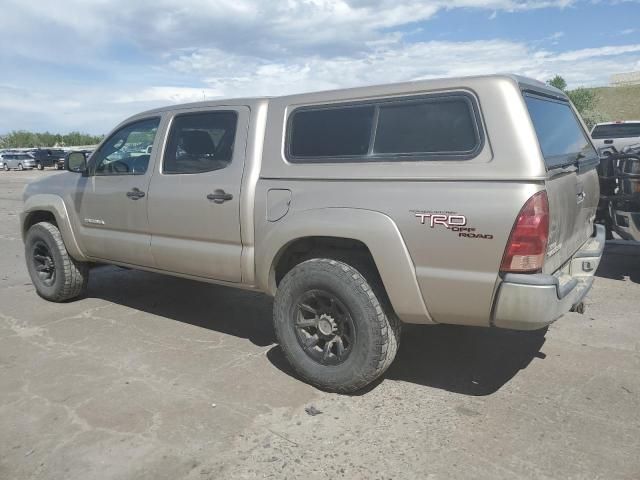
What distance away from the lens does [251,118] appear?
13.3 ft

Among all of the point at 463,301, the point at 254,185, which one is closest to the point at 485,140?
the point at 463,301

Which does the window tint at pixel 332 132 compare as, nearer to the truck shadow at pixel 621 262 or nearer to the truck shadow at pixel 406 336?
the truck shadow at pixel 406 336

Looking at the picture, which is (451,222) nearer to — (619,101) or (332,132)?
(332,132)

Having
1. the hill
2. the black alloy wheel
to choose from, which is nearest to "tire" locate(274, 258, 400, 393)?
the black alloy wheel

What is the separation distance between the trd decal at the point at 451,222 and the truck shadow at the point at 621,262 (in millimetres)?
4310

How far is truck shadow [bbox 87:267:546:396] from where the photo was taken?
12.9 feet

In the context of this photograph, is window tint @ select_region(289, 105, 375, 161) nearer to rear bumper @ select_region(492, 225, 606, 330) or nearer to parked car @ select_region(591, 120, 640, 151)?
rear bumper @ select_region(492, 225, 606, 330)

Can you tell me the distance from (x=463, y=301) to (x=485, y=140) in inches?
35.1

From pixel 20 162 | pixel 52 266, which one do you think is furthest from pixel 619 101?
pixel 52 266

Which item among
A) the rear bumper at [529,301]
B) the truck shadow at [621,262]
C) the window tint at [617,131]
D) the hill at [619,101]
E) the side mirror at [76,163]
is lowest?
the truck shadow at [621,262]

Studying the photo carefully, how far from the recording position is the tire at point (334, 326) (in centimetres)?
342

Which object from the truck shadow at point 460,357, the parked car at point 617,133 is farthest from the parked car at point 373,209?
the parked car at point 617,133

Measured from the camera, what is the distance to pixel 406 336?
4691mm

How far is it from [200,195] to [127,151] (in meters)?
1.29
